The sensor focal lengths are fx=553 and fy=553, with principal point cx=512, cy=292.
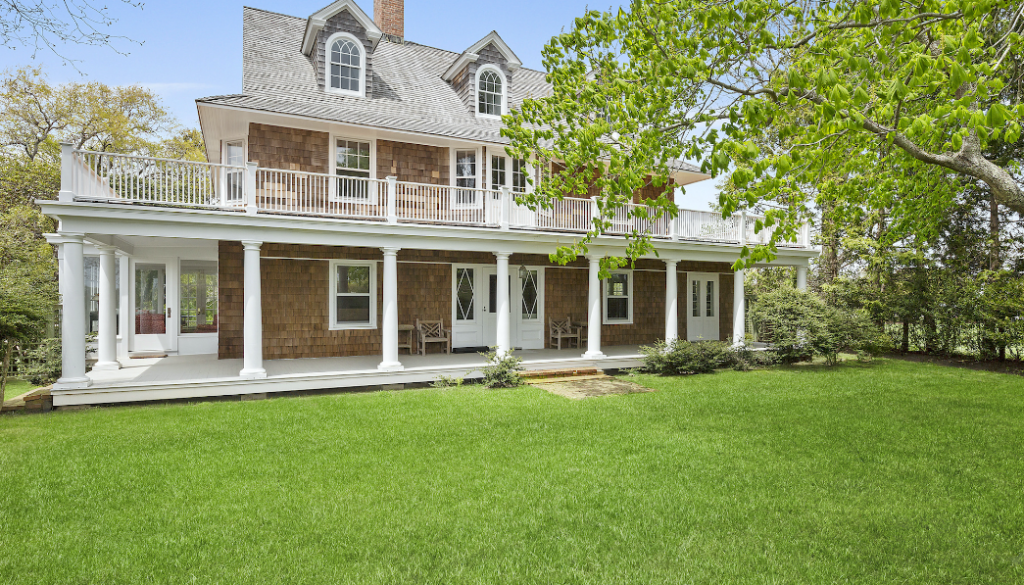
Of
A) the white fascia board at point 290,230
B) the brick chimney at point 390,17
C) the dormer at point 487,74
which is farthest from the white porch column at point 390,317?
the brick chimney at point 390,17

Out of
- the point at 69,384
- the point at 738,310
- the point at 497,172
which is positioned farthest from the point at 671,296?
the point at 69,384

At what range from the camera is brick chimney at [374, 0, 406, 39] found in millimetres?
18469

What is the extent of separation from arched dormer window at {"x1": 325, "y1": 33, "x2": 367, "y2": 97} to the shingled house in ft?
0.19

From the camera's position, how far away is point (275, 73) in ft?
46.2

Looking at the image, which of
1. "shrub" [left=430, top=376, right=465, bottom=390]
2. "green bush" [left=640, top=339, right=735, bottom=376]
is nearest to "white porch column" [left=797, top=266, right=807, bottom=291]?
"green bush" [left=640, top=339, right=735, bottom=376]

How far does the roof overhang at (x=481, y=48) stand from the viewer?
1566 centimetres

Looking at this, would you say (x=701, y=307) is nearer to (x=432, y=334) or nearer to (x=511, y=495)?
(x=432, y=334)

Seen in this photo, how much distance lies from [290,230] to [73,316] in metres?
3.77

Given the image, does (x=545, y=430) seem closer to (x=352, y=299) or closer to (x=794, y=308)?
(x=352, y=299)

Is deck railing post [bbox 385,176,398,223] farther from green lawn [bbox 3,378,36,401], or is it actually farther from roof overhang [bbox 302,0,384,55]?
green lawn [bbox 3,378,36,401]

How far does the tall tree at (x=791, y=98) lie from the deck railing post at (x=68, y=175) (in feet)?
24.2

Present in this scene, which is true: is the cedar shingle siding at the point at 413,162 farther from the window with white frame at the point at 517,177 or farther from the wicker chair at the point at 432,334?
the wicker chair at the point at 432,334

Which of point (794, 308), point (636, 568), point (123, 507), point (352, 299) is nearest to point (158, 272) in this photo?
point (352, 299)

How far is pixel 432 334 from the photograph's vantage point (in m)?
14.7
